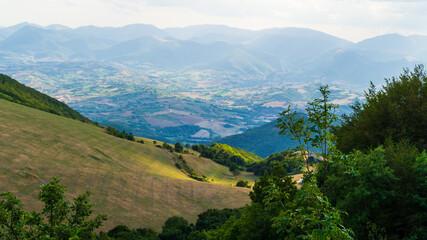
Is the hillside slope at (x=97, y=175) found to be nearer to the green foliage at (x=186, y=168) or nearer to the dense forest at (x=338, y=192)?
the green foliage at (x=186, y=168)

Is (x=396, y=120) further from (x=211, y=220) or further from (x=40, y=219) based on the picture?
(x=211, y=220)

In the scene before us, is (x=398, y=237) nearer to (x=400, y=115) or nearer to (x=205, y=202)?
(x=400, y=115)

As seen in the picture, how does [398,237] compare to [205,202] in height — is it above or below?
above

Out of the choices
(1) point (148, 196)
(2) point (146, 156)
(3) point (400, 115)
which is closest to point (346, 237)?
(3) point (400, 115)

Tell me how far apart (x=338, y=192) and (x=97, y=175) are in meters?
49.4

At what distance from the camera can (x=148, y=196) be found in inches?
2215

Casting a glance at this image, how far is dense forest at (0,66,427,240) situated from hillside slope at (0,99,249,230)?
87.5 ft

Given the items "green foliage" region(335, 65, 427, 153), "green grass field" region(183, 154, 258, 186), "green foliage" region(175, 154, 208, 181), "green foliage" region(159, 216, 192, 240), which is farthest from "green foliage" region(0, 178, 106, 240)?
"green grass field" region(183, 154, 258, 186)

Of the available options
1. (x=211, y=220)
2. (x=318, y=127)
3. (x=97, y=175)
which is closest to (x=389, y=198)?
(x=318, y=127)

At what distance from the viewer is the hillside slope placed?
45.5 m

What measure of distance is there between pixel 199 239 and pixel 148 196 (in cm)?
2459

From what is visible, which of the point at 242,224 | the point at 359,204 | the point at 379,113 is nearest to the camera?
the point at 359,204

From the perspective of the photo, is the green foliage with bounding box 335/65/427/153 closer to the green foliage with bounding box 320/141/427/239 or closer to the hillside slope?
the green foliage with bounding box 320/141/427/239

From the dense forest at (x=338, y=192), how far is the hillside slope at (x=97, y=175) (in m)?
26.7
